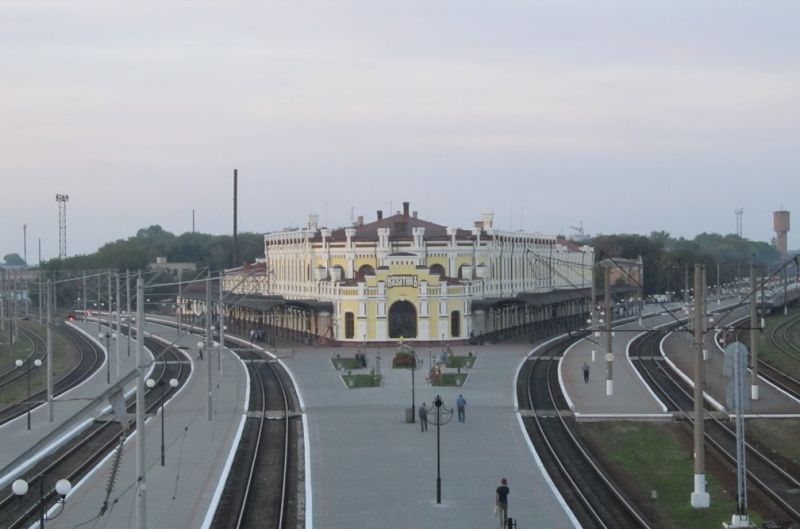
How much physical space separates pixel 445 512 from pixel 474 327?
45616 mm

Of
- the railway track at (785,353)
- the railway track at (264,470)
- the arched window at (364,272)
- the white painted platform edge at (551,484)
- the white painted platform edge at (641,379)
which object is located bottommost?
the railway track at (264,470)

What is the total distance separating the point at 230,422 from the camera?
36938mm

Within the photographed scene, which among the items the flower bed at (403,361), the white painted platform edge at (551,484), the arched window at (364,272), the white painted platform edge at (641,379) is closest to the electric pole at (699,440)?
the white painted platform edge at (551,484)

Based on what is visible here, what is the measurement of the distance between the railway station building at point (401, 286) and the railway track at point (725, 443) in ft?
44.8

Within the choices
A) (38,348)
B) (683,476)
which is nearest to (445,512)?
(683,476)

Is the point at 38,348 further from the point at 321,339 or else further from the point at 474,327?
the point at 474,327

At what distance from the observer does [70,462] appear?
98.3ft

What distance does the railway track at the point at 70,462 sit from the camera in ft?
77.2

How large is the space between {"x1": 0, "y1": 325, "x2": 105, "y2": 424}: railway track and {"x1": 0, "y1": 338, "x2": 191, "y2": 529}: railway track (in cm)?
183

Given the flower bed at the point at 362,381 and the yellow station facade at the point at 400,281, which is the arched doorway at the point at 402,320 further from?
the flower bed at the point at 362,381

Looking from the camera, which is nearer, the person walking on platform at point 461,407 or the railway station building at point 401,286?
the person walking on platform at point 461,407

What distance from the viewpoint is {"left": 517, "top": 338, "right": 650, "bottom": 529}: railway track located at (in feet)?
76.1

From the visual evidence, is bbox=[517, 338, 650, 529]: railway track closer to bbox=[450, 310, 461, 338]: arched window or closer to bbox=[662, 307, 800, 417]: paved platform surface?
bbox=[662, 307, 800, 417]: paved platform surface

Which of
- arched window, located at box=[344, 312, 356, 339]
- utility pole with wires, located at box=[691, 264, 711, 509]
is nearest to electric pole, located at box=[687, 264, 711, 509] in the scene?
utility pole with wires, located at box=[691, 264, 711, 509]
